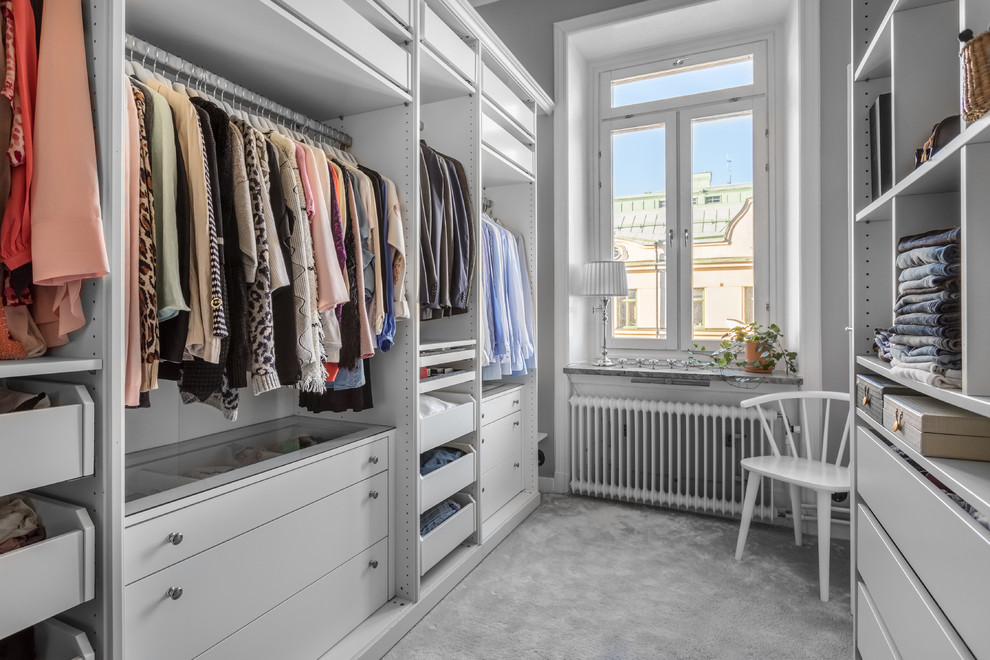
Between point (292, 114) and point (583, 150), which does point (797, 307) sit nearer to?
point (583, 150)

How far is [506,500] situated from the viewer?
9.61 feet

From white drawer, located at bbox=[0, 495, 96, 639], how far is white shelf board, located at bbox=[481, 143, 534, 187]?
2.04 m

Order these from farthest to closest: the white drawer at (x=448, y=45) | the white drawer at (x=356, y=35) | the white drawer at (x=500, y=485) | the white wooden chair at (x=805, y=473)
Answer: the white drawer at (x=500, y=485)
the white wooden chair at (x=805, y=473)
the white drawer at (x=448, y=45)
the white drawer at (x=356, y=35)

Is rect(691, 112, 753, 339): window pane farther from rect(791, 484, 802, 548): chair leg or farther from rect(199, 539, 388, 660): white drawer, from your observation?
rect(199, 539, 388, 660): white drawer

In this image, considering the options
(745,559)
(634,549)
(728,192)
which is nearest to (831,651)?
(745,559)

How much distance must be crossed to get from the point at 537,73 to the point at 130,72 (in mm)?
2603

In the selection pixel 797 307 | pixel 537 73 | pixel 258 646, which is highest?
pixel 537 73

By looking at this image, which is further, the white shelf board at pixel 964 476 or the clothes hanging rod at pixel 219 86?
the clothes hanging rod at pixel 219 86

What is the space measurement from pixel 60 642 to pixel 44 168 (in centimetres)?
87

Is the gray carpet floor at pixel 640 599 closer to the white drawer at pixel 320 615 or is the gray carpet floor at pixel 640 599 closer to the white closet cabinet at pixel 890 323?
the white drawer at pixel 320 615

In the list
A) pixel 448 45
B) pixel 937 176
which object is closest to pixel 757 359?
pixel 937 176

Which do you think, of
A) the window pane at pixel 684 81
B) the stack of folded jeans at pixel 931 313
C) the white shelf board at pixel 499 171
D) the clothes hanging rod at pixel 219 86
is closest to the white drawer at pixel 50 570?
the clothes hanging rod at pixel 219 86

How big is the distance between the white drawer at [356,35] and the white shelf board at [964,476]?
1.78m

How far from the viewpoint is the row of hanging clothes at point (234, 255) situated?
1.15 m
